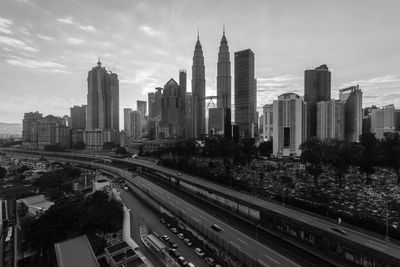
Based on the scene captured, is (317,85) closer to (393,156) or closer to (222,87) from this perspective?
(393,156)

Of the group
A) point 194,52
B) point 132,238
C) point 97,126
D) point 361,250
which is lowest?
point 132,238

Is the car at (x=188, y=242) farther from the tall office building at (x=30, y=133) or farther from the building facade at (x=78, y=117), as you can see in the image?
the building facade at (x=78, y=117)

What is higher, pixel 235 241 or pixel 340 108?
pixel 340 108

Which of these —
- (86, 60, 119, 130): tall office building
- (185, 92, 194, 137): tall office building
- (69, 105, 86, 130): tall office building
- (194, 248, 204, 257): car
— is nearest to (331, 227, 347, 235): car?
(194, 248, 204, 257): car

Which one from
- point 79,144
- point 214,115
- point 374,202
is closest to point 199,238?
point 374,202

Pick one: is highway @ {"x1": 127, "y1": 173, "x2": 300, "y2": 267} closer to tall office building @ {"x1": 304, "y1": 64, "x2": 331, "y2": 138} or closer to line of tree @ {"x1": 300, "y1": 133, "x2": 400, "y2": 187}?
line of tree @ {"x1": 300, "y1": 133, "x2": 400, "y2": 187}

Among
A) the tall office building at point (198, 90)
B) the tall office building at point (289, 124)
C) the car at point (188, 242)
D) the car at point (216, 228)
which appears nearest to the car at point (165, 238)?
the car at point (188, 242)

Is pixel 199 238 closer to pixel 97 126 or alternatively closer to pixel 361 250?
pixel 361 250

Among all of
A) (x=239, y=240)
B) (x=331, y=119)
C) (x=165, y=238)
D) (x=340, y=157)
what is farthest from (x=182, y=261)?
(x=331, y=119)
